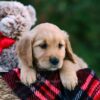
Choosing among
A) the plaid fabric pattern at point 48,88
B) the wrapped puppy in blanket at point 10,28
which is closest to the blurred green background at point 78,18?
the wrapped puppy in blanket at point 10,28

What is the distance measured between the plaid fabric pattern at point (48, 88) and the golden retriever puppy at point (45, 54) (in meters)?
0.03

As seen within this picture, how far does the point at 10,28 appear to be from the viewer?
412cm

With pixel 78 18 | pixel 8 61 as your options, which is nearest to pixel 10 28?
pixel 8 61

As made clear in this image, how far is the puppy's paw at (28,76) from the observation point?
386 cm

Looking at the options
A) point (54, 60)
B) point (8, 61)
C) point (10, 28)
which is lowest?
point (8, 61)

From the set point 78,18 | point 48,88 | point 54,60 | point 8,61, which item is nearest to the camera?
point 54,60

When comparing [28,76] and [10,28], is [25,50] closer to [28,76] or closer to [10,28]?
[28,76]

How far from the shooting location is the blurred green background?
8.30 m

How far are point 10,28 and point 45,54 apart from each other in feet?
1.24

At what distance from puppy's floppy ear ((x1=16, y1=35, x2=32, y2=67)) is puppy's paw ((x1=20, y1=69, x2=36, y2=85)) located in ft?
0.11

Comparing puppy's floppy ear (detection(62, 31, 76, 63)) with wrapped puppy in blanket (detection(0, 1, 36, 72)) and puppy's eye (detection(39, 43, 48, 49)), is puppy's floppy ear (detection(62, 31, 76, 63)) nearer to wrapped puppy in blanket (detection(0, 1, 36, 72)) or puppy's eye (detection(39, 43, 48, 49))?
puppy's eye (detection(39, 43, 48, 49))

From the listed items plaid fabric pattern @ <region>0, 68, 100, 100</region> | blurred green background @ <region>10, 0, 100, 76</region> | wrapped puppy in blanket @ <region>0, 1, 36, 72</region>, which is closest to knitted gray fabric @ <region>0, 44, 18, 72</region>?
wrapped puppy in blanket @ <region>0, 1, 36, 72</region>

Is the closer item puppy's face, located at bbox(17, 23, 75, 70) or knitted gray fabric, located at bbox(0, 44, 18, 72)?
puppy's face, located at bbox(17, 23, 75, 70)

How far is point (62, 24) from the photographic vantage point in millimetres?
8359
